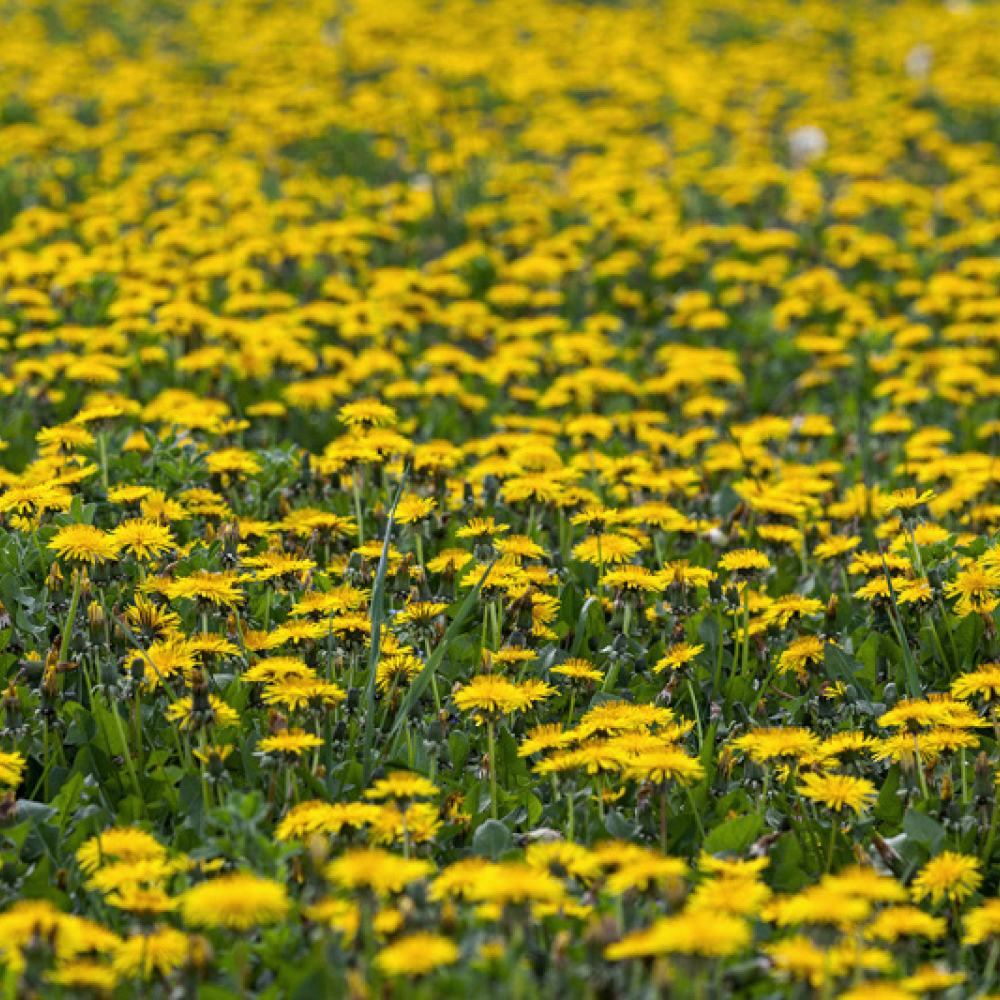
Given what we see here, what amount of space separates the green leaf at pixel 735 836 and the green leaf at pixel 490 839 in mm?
489

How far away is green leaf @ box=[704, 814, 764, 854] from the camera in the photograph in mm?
3047

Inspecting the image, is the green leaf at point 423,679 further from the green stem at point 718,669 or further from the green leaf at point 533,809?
the green stem at point 718,669

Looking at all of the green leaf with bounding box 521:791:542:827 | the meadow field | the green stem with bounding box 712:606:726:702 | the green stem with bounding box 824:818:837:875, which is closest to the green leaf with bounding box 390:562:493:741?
the meadow field

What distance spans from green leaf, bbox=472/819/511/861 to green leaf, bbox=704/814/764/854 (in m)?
0.49

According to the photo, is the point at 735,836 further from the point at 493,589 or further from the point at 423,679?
the point at 493,589

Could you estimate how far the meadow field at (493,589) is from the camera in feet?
7.97

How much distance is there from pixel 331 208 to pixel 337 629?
7.19 m

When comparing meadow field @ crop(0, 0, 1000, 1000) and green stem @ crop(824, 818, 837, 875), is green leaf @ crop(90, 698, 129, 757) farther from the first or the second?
green stem @ crop(824, 818, 837, 875)

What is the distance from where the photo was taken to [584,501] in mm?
4723

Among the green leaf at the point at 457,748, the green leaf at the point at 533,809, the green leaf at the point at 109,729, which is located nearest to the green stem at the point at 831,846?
the green leaf at the point at 533,809

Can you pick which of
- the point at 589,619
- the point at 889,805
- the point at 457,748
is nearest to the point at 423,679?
the point at 457,748

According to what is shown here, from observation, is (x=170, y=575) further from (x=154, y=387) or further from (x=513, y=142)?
(x=513, y=142)

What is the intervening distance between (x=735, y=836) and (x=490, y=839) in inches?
23.2

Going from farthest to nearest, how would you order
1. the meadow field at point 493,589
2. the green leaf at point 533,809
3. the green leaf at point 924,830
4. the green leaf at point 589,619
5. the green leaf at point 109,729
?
the green leaf at point 589,619, the green leaf at point 109,729, the green leaf at point 533,809, the green leaf at point 924,830, the meadow field at point 493,589
